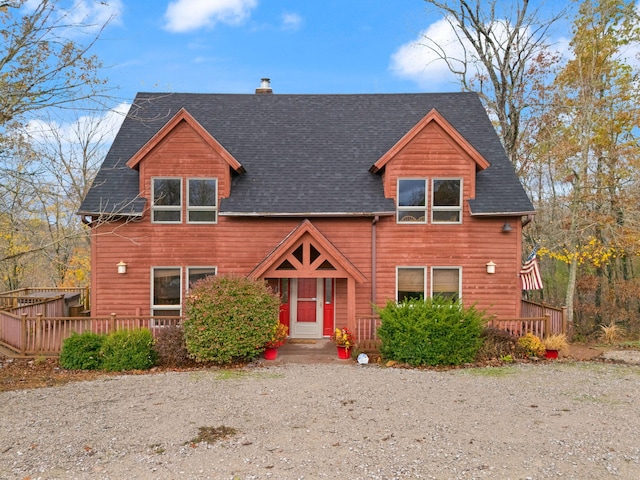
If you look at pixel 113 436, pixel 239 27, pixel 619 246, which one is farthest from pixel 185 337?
pixel 619 246

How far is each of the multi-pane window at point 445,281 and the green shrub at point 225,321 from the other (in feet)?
17.6

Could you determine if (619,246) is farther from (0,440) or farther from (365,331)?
(0,440)

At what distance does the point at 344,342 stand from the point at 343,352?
1.02 feet

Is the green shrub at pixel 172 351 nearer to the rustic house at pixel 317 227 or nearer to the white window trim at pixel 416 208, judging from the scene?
the rustic house at pixel 317 227

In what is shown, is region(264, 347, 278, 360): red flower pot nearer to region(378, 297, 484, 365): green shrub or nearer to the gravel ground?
the gravel ground

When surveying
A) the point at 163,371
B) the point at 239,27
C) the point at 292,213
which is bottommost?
the point at 163,371

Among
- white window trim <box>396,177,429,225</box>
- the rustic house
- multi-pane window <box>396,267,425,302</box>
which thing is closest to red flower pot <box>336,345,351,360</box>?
the rustic house

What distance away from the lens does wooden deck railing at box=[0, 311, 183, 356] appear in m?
11.0

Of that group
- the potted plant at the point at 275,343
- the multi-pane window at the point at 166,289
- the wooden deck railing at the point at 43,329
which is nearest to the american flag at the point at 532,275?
the potted plant at the point at 275,343

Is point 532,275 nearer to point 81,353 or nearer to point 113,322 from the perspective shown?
point 113,322

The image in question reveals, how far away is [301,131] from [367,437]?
11.4m

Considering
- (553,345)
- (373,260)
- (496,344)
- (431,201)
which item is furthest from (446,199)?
(553,345)

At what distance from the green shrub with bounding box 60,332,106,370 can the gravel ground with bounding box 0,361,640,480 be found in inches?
50.8

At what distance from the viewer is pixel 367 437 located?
5.92m
